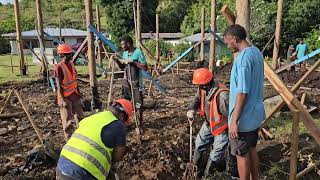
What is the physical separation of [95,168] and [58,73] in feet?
10.8

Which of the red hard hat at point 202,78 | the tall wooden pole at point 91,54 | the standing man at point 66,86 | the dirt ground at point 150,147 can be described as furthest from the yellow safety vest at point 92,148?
the tall wooden pole at point 91,54

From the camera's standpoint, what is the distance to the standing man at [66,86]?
20.1ft

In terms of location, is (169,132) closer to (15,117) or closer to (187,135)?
(187,135)

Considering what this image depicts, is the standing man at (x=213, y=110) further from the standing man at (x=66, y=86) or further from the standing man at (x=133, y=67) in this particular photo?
the standing man at (x=66, y=86)

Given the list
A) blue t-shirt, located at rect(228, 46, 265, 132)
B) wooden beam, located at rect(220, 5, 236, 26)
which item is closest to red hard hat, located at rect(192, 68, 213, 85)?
wooden beam, located at rect(220, 5, 236, 26)

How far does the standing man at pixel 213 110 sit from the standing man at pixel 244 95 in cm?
103

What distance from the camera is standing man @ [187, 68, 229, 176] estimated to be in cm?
487

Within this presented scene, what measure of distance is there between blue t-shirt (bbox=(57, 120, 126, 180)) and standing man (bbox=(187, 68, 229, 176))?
76.9 inches

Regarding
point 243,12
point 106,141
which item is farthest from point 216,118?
point 106,141

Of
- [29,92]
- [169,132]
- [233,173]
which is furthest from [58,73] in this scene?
[29,92]

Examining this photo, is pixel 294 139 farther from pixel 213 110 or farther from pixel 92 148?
pixel 92 148

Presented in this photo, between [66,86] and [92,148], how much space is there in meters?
3.33

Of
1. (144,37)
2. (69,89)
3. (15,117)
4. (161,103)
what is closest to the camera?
(69,89)

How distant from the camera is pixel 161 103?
9641mm
